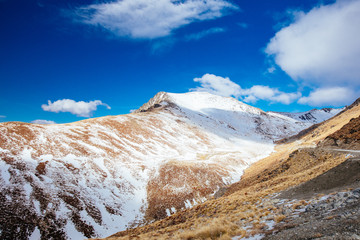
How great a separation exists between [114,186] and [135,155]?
1801 centimetres

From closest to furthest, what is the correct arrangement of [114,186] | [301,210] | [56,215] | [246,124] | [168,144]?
1. [301,210]
2. [56,215]
3. [114,186]
4. [168,144]
5. [246,124]

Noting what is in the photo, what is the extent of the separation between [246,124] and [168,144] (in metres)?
131

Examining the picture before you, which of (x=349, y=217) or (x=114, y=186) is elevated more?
(x=114, y=186)

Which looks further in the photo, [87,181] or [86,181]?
[87,181]

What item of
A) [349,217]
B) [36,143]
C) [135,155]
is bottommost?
[349,217]

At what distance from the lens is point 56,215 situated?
2378 cm

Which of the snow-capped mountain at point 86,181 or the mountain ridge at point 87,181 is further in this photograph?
the mountain ridge at point 87,181

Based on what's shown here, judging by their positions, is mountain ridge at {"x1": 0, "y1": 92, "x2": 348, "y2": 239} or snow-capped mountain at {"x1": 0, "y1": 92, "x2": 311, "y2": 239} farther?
mountain ridge at {"x1": 0, "y1": 92, "x2": 348, "y2": 239}

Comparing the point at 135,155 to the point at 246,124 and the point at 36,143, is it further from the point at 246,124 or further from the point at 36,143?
the point at 246,124

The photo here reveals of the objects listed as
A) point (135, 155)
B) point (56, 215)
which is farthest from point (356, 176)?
point (135, 155)

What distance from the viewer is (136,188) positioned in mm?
38219

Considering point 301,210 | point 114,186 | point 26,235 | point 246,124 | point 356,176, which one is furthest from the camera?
point 246,124

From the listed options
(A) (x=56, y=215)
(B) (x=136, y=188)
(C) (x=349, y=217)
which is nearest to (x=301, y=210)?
(C) (x=349, y=217)

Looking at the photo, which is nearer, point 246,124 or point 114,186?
point 114,186
